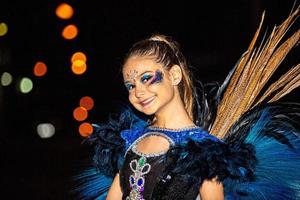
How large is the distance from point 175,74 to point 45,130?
13.9 m

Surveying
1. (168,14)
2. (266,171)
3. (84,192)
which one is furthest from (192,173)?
(168,14)

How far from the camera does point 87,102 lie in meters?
18.6

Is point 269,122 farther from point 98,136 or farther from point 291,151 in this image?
point 98,136

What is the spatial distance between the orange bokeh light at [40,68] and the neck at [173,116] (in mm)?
14503

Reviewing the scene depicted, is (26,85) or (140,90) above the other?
(26,85)

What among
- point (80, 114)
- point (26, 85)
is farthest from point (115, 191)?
point (80, 114)

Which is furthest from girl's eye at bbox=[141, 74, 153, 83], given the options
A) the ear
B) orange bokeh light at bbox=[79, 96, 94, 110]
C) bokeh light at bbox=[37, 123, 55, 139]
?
orange bokeh light at bbox=[79, 96, 94, 110]

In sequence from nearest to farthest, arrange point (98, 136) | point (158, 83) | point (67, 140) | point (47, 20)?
point (158, 83), point (98, 136), point (67, 140), point (47, 20)

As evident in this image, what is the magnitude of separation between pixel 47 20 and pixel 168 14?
5196 mm

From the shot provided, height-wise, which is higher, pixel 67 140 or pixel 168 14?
pixel 168 14

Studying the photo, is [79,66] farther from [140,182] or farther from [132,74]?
[140,182]

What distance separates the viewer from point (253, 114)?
97.7 inches

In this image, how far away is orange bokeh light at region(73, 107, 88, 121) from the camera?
61.1 feet

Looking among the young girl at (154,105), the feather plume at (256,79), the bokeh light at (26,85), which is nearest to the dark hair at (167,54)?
the young girl at (154,105)
